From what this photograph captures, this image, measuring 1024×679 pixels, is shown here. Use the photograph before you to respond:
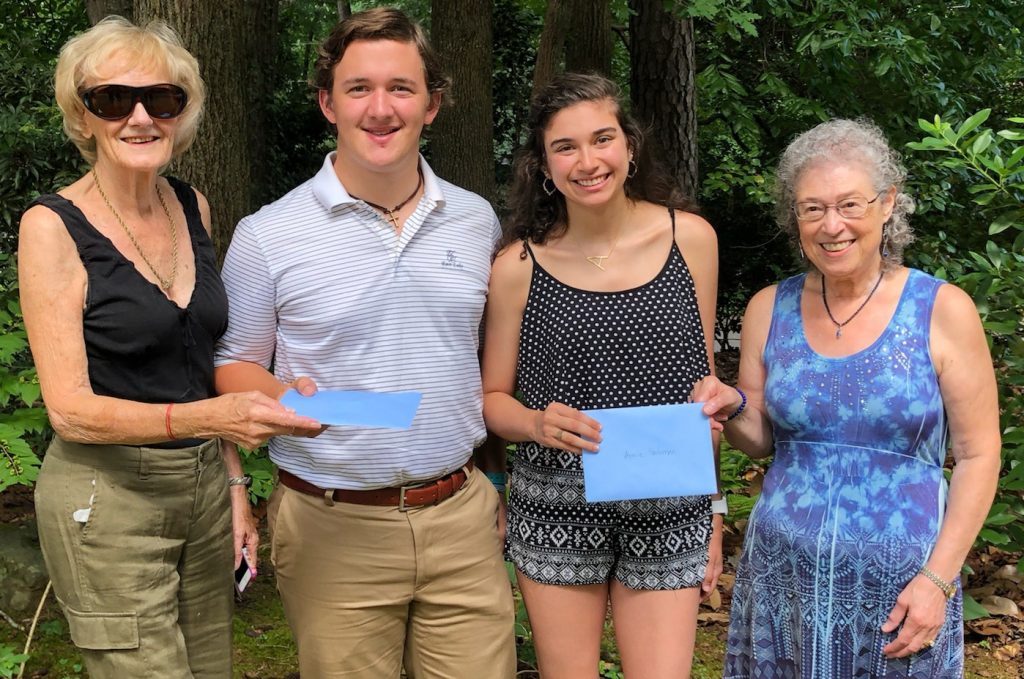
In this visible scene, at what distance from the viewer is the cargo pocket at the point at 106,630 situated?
248 cm

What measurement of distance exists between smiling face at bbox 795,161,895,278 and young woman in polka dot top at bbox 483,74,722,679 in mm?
361

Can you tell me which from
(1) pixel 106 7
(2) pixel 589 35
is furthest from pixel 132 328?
(1) pixel 106 7

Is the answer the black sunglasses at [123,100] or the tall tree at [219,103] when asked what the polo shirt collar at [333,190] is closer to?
the black sunglasses at [123,100]

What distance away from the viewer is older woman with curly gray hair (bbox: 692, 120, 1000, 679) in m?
2.52

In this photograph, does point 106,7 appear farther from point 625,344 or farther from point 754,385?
point 754,385

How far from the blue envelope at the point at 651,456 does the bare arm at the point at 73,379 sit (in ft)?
2.61

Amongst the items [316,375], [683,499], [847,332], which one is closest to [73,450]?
[316,375]

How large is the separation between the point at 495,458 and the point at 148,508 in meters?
1.10

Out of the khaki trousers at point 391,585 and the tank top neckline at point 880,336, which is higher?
the tank top neckline at point 880,336

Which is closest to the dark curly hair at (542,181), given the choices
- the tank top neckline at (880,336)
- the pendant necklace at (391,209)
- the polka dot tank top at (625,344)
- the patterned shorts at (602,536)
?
the polka dot tank top at (625,344)

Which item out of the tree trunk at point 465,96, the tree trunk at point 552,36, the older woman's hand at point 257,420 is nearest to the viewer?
the older woman's hand at point 257,420

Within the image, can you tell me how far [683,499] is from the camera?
2822 millimetres

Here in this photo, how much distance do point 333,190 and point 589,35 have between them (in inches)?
242

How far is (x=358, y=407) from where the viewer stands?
2.42m
